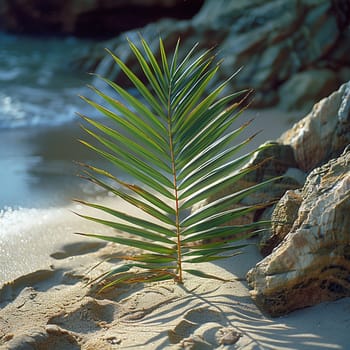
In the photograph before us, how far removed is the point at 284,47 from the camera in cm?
720

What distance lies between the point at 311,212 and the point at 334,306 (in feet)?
1.13

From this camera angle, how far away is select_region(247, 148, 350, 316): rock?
2.19 meters

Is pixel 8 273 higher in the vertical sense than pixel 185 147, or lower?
lower

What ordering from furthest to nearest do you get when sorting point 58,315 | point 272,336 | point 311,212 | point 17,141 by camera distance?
point 17,141 < point 58,315 < point 311,212 < point 272,336

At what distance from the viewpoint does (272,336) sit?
6.95 ft

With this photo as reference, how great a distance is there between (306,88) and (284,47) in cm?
74

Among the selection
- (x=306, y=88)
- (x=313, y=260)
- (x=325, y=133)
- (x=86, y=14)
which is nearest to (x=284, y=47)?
(x=306, y=88)

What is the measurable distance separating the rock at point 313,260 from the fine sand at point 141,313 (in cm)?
5

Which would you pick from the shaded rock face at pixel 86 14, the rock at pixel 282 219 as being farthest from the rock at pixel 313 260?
the shaded rock face at pixel 86 14

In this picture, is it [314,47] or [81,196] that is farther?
[314,47]

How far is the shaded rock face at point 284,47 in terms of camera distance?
6848 millimetres

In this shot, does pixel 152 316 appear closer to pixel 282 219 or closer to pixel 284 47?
pixel 282 219

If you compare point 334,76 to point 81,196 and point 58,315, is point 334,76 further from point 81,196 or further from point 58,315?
point 58,315

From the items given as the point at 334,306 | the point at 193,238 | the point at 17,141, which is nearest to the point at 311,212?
the point at 334,306
